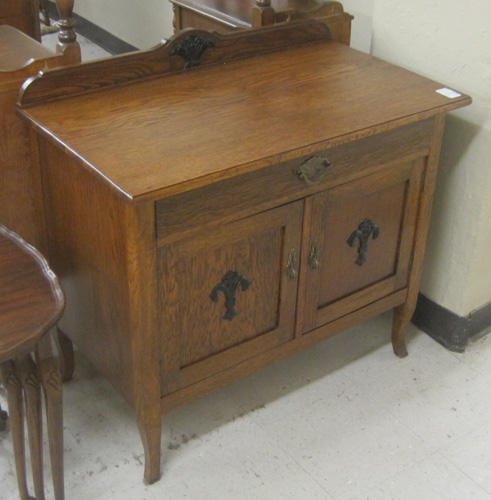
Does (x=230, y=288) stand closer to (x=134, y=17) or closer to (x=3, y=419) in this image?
(x=3, y=419)

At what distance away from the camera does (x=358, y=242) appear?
1726 mm

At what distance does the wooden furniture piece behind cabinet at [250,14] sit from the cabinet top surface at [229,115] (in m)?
0.10

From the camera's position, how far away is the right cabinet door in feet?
5.31

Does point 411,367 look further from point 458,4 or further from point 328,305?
point 458,4

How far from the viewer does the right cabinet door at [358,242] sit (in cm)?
162

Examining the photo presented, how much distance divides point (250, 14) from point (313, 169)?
1.77 feet

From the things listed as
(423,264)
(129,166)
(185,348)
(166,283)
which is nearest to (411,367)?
(423,264)

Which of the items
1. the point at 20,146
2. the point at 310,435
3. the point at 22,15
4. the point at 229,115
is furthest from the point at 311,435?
the point at 22,15

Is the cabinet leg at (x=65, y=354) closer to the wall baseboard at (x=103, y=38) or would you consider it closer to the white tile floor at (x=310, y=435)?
the white tile floor at (x=310, y=435)

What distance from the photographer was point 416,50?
1.82 metres

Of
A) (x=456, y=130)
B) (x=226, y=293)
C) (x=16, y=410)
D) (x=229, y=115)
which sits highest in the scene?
(x=229, y=115)

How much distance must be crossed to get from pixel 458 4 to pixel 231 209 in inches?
27.5

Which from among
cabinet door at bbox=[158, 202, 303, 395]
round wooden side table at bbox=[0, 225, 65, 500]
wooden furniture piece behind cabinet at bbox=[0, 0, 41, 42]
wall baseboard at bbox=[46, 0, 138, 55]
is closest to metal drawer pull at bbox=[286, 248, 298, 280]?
cabinet door at bbox=[158, 202, 303, 395]

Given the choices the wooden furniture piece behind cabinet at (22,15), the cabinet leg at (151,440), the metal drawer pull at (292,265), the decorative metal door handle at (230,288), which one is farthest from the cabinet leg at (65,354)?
the wooden furniture piece behind cabinet at (22,15)
